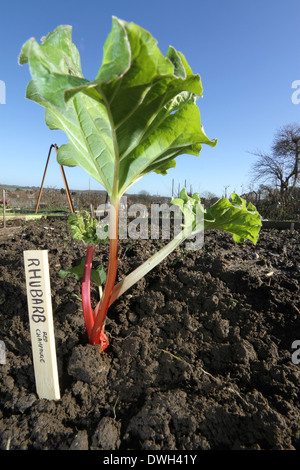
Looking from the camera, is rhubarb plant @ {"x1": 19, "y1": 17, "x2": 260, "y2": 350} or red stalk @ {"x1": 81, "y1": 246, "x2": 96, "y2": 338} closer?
rhubarb plant @ {"x1": 19, "y1": 17, "x2": 260, "y2": 350}

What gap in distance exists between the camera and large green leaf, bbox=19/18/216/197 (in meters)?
1.03

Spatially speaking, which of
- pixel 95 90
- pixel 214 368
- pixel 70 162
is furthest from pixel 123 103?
pixel 214 368

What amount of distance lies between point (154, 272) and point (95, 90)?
1.71 meters

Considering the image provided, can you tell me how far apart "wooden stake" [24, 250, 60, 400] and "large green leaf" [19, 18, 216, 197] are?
1.90ft

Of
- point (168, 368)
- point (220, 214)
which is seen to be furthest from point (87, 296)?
point (220, 214)

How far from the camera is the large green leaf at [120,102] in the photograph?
1.03 meters

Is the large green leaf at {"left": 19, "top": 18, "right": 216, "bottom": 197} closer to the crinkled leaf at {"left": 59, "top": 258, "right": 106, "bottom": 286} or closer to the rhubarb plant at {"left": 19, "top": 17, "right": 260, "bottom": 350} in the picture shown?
the rhubarb plant at {"left": 19, "top": 17, "right": 260, "bottom": 350}

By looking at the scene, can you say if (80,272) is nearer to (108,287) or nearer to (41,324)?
(108,287)

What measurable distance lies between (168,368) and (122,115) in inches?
55.7

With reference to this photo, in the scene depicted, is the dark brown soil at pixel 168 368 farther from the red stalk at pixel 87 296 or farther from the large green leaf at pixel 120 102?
the large green leaf at pixel 120 102

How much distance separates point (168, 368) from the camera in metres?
1.71

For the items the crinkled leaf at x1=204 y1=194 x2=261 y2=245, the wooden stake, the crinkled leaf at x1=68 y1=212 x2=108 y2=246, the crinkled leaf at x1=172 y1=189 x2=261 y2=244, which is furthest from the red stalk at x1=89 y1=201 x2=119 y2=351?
the crinkled leaf at x1=204 y1=194 x2=261 y2=245

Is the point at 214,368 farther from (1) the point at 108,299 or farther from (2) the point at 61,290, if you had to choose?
(2) the point at 61,290

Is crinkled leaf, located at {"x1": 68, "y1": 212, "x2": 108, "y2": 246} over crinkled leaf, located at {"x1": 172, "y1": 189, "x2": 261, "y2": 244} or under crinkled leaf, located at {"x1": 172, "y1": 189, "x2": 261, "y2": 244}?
under
